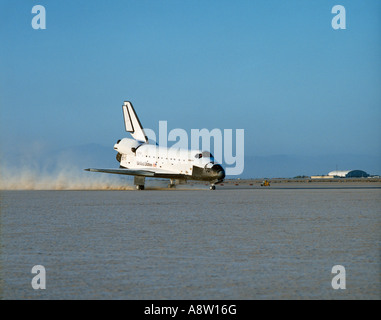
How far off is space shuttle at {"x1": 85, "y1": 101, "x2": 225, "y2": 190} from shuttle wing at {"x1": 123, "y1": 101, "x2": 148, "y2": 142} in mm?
1761

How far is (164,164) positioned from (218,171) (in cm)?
591

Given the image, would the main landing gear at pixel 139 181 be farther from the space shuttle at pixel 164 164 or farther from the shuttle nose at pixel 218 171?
the shuttle nose at pixel 218 171

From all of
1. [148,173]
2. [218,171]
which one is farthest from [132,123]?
[218,171]

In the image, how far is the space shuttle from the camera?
43.2 metres

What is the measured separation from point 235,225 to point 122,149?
36.8 meters

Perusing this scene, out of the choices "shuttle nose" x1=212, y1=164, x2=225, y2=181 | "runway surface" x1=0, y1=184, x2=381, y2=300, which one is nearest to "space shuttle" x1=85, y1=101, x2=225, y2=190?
"shuttle nose" x1=212, y1=164, x2=225, y2=181

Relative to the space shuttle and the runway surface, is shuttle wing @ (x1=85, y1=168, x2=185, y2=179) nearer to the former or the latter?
the space shuttle

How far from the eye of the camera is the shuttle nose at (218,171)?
42616 mm

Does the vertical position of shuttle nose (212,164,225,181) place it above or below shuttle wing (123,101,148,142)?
below

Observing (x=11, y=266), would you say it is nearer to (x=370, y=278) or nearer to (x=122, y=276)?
(x=122, y=276)
